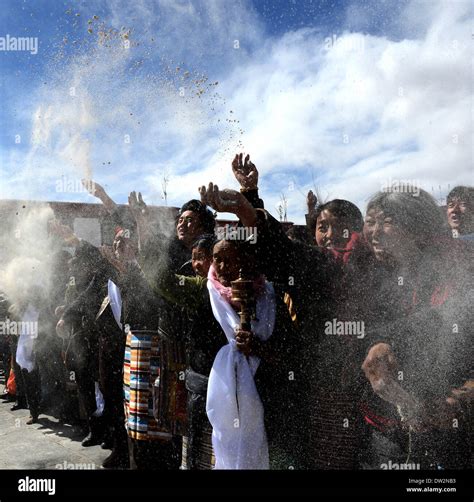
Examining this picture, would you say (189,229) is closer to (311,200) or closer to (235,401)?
(311,200)

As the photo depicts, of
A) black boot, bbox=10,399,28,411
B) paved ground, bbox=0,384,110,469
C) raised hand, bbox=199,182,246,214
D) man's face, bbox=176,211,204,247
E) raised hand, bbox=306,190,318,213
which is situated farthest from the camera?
black boot, bbox=10,399,28,411

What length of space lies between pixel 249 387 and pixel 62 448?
320 centimetres

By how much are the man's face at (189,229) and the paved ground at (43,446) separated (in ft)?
6.37

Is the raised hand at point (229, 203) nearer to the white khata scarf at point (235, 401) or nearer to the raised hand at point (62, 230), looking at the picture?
the white khata scarf at point (235, 401)

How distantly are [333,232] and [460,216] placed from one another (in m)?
0.99

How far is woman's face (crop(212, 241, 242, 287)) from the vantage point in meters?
2.65

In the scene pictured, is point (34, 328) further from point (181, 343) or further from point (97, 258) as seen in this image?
point (181, 343)

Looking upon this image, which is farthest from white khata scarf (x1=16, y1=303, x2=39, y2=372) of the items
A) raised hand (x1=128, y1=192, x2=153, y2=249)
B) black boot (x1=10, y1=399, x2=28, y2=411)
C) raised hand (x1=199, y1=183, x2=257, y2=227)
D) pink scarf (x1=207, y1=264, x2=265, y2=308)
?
raised hand (x1=199, y1=183, x2=257, y2=227)

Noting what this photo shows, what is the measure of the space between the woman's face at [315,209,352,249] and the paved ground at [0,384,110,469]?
2570 millimetres

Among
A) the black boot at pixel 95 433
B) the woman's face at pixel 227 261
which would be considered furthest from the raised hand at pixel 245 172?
the black boot at pixel 95 433

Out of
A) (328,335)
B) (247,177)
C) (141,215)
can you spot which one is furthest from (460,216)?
(141,215)

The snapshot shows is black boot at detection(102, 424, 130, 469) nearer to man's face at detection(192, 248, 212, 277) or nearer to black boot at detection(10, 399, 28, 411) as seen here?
man's face at detection(192, 248, 212, 277)

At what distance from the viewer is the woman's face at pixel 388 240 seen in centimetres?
267

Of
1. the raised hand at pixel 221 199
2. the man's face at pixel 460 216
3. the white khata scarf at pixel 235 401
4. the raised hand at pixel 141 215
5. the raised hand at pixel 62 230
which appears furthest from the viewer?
the raised hand at pixel 62 230
